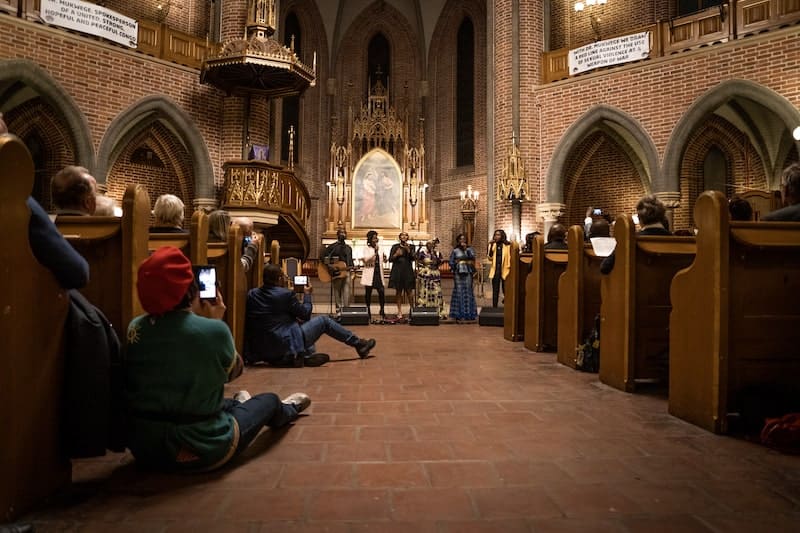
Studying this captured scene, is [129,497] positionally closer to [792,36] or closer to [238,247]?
[238,247]

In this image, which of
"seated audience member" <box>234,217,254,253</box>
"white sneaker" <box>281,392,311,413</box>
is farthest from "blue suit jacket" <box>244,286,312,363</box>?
"white sneaker" <box>281,392,311,413</box>

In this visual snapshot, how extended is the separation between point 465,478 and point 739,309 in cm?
189

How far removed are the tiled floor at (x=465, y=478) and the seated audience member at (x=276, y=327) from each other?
1469 mm

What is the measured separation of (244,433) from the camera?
8.60 ft

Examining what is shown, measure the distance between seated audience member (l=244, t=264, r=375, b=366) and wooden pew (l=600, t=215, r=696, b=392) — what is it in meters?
2.65

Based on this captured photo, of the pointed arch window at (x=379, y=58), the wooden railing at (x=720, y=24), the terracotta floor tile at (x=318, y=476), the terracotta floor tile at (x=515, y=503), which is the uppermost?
the pointed arch window at (x=379, y=58)

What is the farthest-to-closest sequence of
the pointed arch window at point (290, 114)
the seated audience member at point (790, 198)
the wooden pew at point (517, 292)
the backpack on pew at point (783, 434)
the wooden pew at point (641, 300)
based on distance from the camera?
the pointed arch window at point (290, 114)
the wooden pew at point (517, 292)
the wooden pew at point (641, 300)
the seated audience member at point (790, 198)
the backpack on pew at point (783, 434)

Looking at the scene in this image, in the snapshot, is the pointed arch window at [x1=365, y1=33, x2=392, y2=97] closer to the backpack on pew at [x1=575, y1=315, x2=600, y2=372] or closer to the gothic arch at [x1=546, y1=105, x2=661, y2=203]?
the gothic arch at [x1=546, y1=105, x2=661, y2=203]

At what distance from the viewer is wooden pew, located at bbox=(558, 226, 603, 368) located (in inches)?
200

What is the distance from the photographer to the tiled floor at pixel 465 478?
6.58ft

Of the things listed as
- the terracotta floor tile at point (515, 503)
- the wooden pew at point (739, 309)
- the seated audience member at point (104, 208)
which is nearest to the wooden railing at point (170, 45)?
the seated audience member at point (104, 208)

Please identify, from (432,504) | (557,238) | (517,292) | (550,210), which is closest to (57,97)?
(517,292)

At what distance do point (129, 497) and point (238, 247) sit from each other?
2.94 metres

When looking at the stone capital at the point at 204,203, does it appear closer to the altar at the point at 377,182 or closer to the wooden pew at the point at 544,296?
the altar at the point at 377,182
